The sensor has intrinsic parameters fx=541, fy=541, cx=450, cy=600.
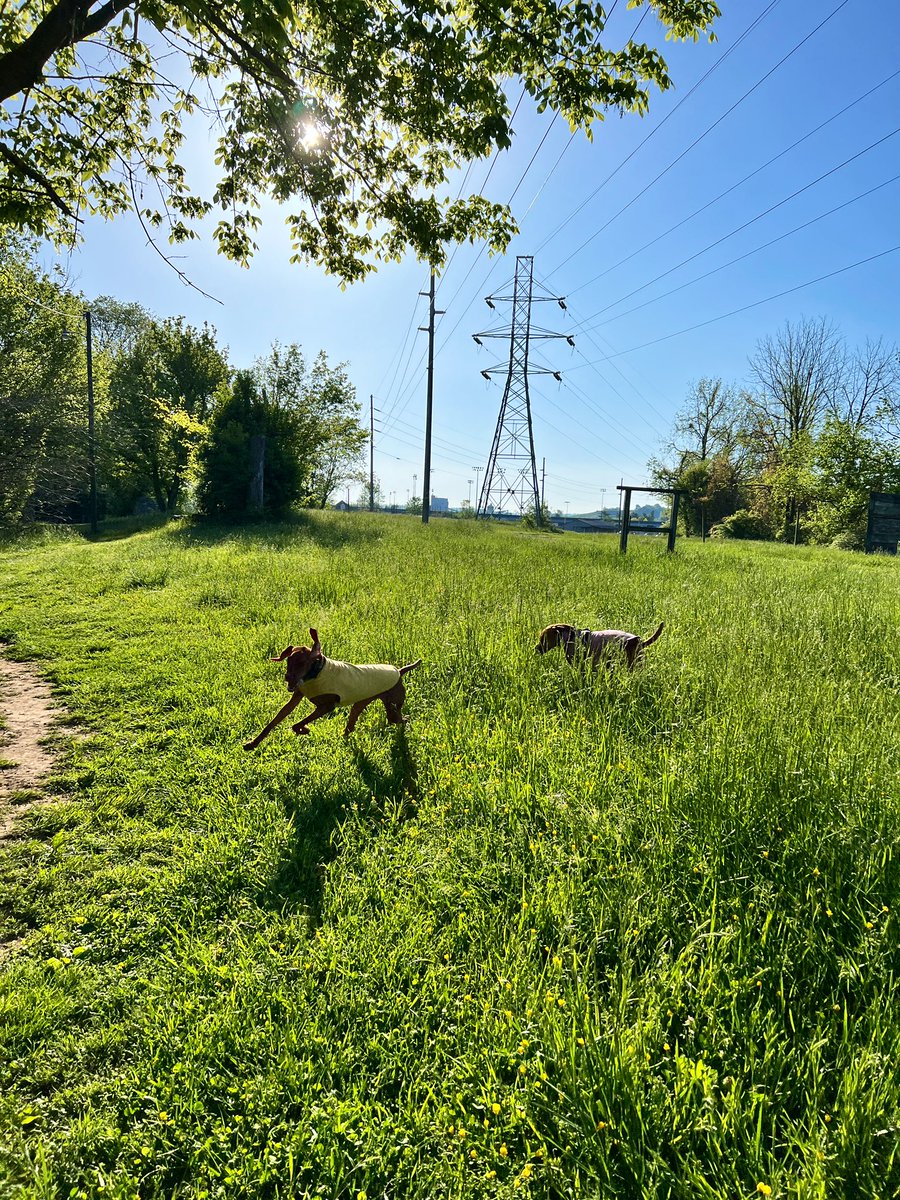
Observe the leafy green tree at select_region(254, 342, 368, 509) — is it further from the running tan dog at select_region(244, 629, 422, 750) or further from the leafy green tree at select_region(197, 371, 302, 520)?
the running tan dog at select_region(244, 629, 422, 750)

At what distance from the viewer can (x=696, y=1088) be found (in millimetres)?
1602

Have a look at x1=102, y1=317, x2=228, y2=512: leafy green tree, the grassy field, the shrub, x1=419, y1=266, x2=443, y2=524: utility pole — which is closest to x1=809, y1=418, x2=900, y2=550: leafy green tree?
the shrub

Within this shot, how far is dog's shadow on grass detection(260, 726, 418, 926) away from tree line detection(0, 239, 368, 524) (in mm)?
9583

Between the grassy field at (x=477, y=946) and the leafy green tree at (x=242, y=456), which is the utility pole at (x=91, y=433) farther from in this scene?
the grassy field at (x=477, y=946)

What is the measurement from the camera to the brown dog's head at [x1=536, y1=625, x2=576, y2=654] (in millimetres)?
4895

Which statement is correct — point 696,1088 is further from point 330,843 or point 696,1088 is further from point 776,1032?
point 330,843

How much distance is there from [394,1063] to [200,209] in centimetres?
839

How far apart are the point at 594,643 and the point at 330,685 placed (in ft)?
7.93

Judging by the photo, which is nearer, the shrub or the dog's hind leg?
the dog's hind leg

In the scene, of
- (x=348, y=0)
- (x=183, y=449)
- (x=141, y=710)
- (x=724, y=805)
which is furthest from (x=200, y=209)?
(x=183, y=449)

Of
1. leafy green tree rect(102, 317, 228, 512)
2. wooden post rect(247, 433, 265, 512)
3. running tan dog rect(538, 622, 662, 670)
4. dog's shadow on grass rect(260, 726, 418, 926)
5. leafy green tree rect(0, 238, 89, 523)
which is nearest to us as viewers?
dog's shadow on grass rect(260, 726, 418, 926)

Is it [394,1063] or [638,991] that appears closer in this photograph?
[394,1063]

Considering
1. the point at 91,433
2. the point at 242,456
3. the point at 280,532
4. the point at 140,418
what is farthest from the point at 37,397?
the point at 280,532

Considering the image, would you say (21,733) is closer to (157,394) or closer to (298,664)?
(298,664)
